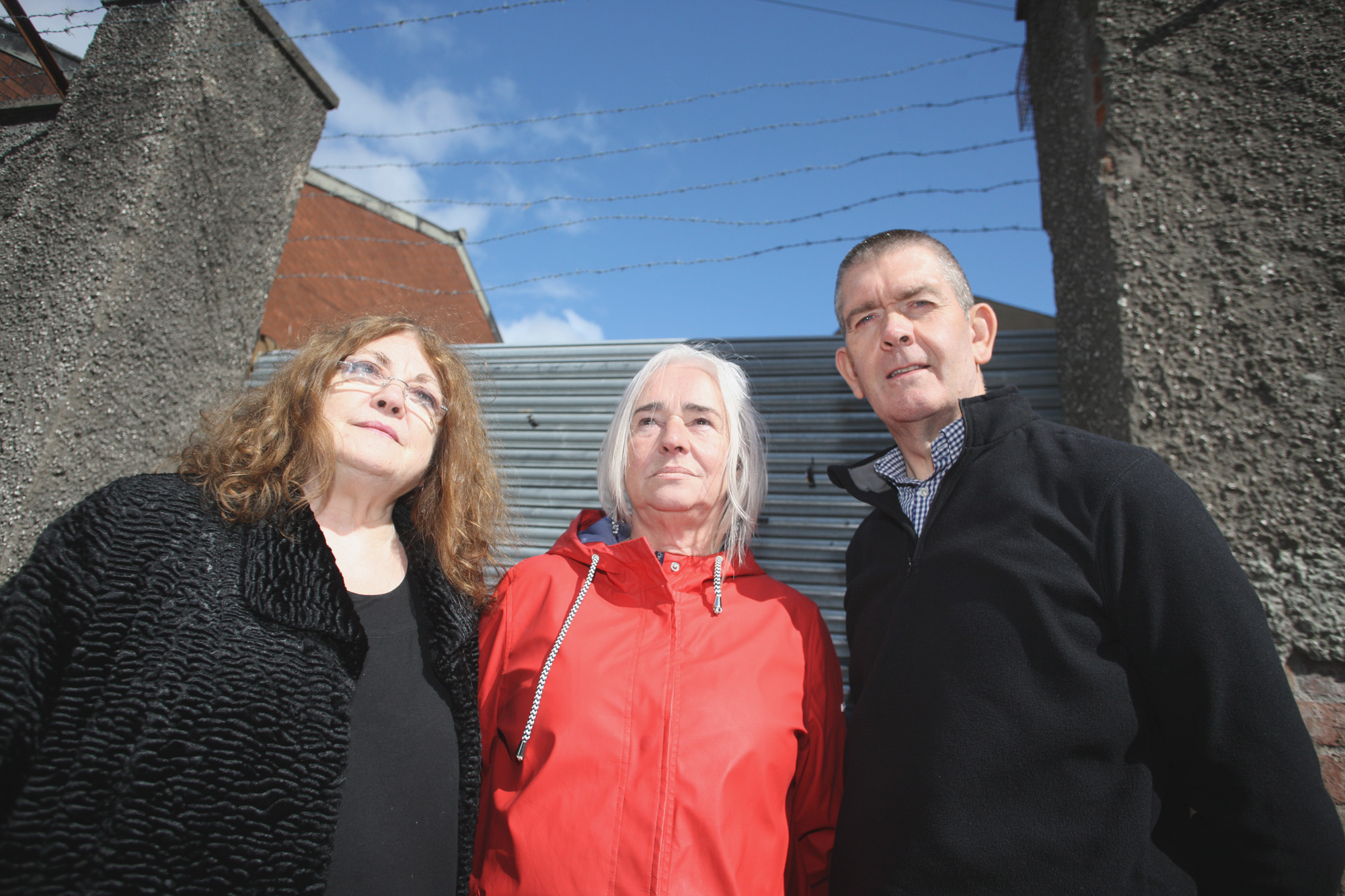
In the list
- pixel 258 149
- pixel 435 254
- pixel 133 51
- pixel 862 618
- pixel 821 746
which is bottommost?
pixel 821 746

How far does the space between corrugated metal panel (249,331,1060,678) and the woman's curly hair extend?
0.55 metres

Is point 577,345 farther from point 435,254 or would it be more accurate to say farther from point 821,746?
point 435,254

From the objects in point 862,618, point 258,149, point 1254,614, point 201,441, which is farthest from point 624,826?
point 258,149

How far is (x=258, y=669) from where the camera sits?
4.34ft

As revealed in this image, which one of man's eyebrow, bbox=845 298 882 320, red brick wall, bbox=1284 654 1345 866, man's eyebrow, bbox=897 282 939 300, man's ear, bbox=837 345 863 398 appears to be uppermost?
man's eyebrow, bbox=897 282 939 300

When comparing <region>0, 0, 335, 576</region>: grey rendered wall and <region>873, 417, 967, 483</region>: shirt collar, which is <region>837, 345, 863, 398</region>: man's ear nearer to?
<region>873, 417, 967, 483</region>: shirt collar

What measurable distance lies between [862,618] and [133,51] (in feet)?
14.5

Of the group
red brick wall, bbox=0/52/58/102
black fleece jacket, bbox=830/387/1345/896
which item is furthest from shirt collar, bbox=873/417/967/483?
red brick wall, bbox=0/52/58/102

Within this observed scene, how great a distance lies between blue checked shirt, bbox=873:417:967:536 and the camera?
1.69 meters

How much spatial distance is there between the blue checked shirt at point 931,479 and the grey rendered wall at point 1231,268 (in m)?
0.66

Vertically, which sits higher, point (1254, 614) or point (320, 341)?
point (320, 341)

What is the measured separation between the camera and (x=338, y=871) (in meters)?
1.33

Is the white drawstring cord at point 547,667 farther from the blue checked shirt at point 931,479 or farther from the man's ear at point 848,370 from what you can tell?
the man's ear at point 848,370

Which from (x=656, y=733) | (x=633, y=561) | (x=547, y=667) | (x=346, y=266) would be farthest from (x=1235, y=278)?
(x=346, y=266)
